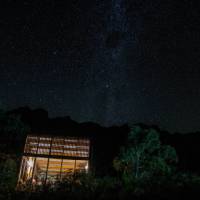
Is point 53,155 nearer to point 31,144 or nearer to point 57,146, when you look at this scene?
point 57,146

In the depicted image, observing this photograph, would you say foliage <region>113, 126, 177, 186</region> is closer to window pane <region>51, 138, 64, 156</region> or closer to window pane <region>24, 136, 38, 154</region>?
window pane <region>51, 138, 64, 156</region>

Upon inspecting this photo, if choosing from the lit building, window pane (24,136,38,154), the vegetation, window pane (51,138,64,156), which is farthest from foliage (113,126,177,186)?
window pane (24,136,38,154)

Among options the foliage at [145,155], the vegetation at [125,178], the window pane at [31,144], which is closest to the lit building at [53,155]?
the window pane at [31,144]

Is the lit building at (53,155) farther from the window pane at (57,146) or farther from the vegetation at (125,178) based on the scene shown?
the vegetation at (125,178)

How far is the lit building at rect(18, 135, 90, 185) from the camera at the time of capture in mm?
15312

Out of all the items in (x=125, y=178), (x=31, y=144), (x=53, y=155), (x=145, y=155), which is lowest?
(x=125, y=178)

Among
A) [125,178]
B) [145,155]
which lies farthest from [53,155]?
[125,178]

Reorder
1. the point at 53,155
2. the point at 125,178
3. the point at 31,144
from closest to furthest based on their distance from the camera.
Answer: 1. the point at 125,178
2. the point at 53,155
3. the point at 31,144

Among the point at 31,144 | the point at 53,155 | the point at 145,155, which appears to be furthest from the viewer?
the point at 31,144

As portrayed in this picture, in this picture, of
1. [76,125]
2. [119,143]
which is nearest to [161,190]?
[119,143]

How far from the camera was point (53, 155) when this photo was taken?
15523 millimetres

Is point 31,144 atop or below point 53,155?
atop

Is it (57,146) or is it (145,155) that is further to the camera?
(57,146)

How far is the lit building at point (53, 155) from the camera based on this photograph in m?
15.3
